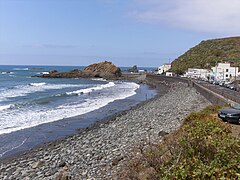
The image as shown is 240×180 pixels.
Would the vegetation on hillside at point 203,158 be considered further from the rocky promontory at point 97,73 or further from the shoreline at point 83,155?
the rocky promontory at point 97,73

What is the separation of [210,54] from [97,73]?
4041 cm

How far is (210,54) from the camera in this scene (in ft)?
304

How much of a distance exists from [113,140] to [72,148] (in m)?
2.17

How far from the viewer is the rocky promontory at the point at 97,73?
92.8 meters

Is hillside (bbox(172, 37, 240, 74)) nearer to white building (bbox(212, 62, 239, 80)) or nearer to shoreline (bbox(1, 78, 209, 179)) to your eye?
white building (bbox(212, 62, 239, 80))

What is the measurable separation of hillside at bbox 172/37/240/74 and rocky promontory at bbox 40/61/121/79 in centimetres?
2136

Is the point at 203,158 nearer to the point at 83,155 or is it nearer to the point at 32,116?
the point at 83,155

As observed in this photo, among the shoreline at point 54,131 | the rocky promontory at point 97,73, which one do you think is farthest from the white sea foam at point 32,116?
the rocky promontory at point 97,73

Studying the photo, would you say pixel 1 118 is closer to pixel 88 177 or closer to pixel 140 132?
pixel 140 132

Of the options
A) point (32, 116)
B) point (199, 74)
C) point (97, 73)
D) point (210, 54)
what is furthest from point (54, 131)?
point (210, 54)

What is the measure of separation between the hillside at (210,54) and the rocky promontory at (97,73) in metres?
21.4

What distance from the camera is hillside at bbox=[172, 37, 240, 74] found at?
275 feet

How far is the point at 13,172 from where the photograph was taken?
10.5 m

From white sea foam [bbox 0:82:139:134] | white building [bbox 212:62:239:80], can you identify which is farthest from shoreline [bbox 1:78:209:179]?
white building [bbox 212:62:239:80]
